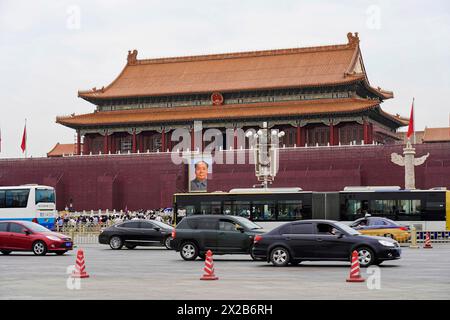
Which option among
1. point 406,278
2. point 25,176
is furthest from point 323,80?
point 406,278

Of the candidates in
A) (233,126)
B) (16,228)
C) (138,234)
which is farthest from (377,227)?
(233,126)

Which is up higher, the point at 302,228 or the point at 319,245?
the point at 302,228

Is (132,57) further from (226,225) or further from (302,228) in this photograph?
(302,228)

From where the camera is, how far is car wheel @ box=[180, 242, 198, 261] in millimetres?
22516

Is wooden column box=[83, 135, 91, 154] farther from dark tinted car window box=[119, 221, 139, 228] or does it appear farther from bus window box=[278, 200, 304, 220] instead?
dark tinted car window box=[119, 221, 139, 228]

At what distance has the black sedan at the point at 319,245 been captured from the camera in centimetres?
1906

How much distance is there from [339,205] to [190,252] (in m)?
12.6

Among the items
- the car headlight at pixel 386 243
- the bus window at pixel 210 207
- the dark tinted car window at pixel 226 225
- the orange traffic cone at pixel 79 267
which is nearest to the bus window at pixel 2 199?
the bus window at pixel 210 207

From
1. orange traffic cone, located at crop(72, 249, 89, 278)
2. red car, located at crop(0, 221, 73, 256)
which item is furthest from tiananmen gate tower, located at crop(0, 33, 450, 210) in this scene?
orange traffic cone, located at crop(72, 249, 89, 278)

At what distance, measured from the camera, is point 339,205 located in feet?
111

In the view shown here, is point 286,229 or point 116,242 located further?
point 116,242

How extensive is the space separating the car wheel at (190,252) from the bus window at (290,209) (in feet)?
37.5
